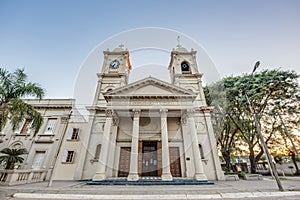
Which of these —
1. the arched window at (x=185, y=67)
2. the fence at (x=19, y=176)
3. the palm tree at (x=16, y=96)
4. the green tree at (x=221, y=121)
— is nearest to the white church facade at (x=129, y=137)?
the fence at (x=19, y=176)

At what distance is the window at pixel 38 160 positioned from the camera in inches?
595

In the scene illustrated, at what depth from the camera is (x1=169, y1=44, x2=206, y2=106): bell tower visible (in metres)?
19.1

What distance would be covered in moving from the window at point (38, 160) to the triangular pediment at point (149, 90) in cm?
1024

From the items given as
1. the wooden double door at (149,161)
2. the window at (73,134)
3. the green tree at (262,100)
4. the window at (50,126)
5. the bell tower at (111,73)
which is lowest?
the wooden double door at (149,161)

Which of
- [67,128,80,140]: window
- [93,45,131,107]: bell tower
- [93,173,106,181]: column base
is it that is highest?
[93,45,131,107]: bell tower

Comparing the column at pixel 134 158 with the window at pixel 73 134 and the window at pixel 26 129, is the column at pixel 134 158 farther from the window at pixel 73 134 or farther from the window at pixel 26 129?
the window at pixel 26 129

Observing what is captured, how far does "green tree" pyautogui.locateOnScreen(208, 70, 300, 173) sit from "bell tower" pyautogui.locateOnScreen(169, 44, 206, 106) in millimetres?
2909

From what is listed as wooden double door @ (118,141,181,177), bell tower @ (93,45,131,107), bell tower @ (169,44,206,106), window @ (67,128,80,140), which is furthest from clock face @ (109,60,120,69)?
wooden double door @ (118,141,181,177)

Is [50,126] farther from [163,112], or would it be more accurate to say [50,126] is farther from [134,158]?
[163,112]

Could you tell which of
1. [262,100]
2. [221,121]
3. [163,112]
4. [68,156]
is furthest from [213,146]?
[68,156]

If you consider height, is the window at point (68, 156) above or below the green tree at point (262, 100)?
below

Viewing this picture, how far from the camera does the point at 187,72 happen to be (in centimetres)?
2091

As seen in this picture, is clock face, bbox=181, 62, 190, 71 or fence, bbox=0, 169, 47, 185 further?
clock face, bbox=181, 62, 190, 71

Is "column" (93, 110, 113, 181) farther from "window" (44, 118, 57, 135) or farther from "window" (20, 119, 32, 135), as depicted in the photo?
"window" (20, 119, 32, 135)
